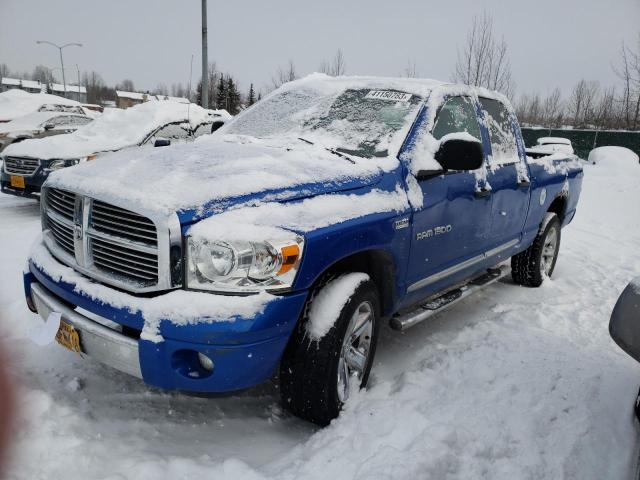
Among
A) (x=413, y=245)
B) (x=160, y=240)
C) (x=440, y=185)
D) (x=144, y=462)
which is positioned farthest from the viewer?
(x=440, y=185)

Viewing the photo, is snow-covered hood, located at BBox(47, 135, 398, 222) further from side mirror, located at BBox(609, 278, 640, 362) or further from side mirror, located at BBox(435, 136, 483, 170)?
Result: side mirror, located at BBox(609, 278, 640, 362)

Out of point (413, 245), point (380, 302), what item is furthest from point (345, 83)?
point (380, 302)

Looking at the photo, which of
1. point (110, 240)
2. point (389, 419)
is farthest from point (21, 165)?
point (389, 419)

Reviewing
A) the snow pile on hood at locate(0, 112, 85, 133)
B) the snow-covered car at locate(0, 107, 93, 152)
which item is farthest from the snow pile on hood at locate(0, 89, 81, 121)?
the snow-covered car at locate(0, 107, 93, 152)

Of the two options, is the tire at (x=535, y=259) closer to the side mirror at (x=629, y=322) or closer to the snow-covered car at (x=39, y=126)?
→ the side mirror at (x=629, y=322)

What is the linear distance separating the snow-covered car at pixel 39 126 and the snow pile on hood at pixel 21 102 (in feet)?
15.5

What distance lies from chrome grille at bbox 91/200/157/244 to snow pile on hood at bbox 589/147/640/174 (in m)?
17.7

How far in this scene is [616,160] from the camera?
17531mm

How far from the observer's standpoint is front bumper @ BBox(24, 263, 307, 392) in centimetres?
214

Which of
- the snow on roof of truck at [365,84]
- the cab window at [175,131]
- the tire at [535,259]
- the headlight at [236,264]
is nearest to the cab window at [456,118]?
the snow on roof of truck at [365,84]

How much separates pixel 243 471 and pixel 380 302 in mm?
1240

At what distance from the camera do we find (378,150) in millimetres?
3119

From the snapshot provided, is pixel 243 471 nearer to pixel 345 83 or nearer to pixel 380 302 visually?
pixel 380 302

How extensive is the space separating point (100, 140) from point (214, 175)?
673 centimetres
